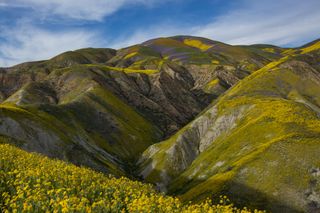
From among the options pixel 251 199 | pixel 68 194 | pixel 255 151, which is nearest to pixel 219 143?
pixel 255 151

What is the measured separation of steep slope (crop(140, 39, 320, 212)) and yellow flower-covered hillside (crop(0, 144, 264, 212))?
7274cm

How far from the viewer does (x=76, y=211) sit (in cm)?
1700

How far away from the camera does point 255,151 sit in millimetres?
111562

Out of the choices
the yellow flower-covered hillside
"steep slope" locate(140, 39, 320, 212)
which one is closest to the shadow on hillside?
"steep slope" locate(140, 39, 320, 212)

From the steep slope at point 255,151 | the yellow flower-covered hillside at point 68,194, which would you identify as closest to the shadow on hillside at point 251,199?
the steep slope at point 255,151

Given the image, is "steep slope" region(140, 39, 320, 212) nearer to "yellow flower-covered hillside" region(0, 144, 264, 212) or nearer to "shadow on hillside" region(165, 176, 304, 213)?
"shadow on hillside" region(165, 176, 304, 213)

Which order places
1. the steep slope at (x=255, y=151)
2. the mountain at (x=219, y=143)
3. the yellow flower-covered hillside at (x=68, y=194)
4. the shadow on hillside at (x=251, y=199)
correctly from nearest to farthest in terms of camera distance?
the yellow flower-covered hillside at (x=68, y=194)
the shadow on hillside at (x=251, y=199)
the steep slope at (x=255, y=151)
the mountain at (x=219, y=143)

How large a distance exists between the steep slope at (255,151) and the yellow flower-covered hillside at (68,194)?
7274 cm

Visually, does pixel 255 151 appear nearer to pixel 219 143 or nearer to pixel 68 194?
pixel 219 143

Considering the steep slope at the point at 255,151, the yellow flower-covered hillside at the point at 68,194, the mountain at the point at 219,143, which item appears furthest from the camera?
the mountain at the point at 219,143

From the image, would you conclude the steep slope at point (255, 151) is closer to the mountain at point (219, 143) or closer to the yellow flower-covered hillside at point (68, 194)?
the mountain at point (219, 143)

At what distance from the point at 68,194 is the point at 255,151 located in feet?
312

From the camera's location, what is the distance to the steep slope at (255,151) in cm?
9462

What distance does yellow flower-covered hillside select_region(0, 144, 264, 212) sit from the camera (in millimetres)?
18578
